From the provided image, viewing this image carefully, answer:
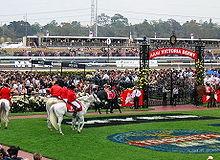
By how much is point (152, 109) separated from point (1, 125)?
12.4 m

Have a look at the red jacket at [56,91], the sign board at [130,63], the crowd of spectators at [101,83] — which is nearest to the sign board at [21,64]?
the sign board at [130,63]

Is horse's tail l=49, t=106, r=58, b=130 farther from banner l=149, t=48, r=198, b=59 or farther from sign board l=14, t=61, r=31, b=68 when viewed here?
sign board l=14, t=61, r=31, b=68

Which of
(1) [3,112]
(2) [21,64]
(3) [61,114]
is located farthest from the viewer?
(2) [21,64]

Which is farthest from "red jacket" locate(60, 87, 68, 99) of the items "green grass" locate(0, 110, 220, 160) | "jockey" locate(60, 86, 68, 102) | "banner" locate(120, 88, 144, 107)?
"banner" locate(120, 88, 144, 107)

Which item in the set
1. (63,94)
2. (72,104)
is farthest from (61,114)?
(63,94)

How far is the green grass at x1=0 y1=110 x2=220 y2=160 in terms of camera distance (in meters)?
16.8

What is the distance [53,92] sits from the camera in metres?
21.5

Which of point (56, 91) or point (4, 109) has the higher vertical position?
point (56, 91)

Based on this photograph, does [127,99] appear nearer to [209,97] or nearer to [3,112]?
[209,97]

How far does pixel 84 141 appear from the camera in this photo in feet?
63.8

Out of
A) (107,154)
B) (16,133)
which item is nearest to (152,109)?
(16,133)

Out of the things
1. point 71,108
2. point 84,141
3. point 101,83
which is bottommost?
point 84,141

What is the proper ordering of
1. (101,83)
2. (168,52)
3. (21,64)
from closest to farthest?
1. (168,52)
2. (101,83)
3. (21,64)

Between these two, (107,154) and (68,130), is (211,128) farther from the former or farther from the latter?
(107,154)
